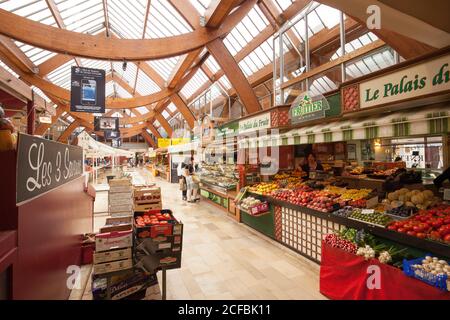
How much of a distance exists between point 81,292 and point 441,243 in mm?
4320

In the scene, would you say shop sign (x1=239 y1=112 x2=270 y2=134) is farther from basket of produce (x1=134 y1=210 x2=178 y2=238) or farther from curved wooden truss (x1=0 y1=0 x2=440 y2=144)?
basket of produce (x1=134 y1=210 x2=178 y2=238)

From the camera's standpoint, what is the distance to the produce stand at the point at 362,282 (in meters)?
2.20

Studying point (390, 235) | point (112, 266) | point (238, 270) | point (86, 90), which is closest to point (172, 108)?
point (86, 90)

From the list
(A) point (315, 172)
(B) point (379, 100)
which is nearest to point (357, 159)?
(A) point (315, 172)

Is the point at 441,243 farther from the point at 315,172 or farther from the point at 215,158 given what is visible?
the point at 215,158

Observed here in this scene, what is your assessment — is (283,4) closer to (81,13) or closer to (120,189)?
(120,189)

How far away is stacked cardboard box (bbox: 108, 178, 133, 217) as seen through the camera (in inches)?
252

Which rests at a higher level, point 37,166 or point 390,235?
point 37,166

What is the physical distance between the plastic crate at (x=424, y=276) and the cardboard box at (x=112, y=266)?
111 inches

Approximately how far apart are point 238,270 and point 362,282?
177cm

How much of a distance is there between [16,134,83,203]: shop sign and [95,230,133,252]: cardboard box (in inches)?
28.9

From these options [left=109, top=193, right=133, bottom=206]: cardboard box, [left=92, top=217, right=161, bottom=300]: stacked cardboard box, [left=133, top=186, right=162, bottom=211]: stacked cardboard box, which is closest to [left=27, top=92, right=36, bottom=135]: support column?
[left=92, top=217, right=161, bottom=300]: stacked cardboard box

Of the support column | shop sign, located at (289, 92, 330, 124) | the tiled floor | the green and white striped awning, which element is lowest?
the tiled floor

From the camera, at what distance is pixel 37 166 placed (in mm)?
1997
